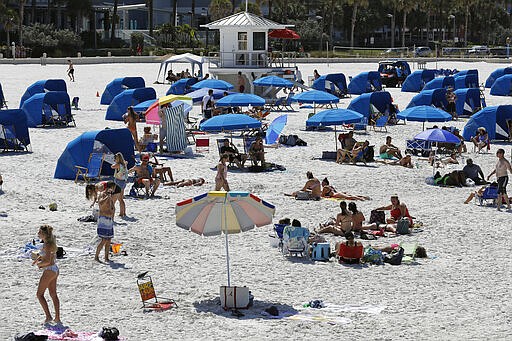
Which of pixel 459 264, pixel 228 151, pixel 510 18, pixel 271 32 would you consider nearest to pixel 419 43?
pixel 510 18

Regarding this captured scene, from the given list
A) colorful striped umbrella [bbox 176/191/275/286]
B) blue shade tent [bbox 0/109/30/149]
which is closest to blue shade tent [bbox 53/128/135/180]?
blue shade tent [bbox 0/109/30/149]

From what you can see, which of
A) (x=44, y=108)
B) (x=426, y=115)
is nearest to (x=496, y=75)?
(x=426, y=115)

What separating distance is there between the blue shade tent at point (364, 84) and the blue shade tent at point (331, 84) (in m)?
1.40

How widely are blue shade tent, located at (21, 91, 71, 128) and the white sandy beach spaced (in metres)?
8.19

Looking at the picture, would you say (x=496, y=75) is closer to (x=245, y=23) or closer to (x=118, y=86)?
(x=245, y=23)

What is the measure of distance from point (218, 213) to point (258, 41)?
32.3 m

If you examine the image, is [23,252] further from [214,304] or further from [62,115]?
[62,115]

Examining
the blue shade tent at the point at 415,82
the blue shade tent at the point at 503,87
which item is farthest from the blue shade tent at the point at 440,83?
the blue shade tent at the point at 415,82

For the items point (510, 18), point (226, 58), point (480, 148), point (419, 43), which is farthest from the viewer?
point (510, 18)

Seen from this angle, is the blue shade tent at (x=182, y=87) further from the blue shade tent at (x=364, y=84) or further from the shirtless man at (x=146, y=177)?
the shirtless man at (x=146, y=177)

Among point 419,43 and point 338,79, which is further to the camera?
point 419,43

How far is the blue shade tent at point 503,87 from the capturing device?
4869 cm

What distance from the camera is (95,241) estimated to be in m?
16.2

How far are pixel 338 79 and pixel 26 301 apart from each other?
35029 millimetres
